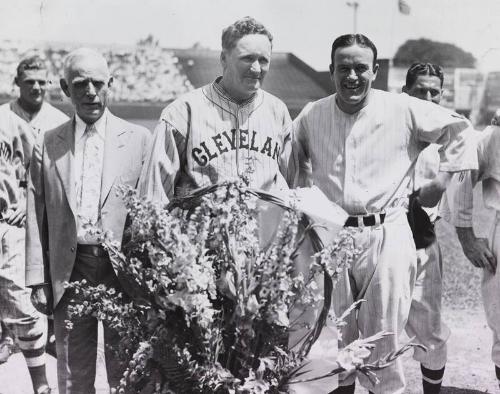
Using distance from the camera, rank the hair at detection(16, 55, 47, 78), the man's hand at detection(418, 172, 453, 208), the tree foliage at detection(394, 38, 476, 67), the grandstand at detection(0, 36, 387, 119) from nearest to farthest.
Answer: the man's hand at detection(418, 172, 453, 208)
the hair at detection(16, 55, 47, 78)
the grandstand at detection(0, 36, 387, 119)
the tree foliage at detection(394, 38, 476, 67)

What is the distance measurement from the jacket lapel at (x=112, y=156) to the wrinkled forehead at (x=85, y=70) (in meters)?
0.28

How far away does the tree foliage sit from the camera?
16.2 meters

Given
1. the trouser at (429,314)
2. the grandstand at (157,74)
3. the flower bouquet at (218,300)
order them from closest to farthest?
the flower bouquet at (218,300) → the trouser at (429,314) → the grandstand at (157,74)

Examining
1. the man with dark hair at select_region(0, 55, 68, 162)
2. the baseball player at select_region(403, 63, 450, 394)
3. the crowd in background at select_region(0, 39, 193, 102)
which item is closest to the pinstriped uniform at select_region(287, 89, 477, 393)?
the baseball player at select_region(403, 63, 450, 394)

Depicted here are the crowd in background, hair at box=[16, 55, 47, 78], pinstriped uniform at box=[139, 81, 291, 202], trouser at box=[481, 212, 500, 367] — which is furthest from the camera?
the crowd in background

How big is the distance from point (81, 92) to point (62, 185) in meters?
0.46

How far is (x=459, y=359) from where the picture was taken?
512cm

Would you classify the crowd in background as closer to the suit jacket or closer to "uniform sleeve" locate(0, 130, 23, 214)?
"uniform sleeve" locate(0, 130, 23, 214)

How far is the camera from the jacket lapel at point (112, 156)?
3211 millimetres

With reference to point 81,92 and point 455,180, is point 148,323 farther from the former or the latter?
point 455,180

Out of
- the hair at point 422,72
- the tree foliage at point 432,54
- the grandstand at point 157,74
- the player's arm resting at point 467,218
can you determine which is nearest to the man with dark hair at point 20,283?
the hair at point 422,72

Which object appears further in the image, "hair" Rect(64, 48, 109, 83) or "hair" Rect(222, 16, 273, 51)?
"hair" Rect(64, 48, 109, 83)

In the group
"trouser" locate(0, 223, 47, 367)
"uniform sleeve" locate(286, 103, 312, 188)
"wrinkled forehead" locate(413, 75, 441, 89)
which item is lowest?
"trouser" locate(0, 223, 47, 367)

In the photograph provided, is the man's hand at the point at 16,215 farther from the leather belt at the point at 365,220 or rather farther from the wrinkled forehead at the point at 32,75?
the leather belt at the point at 365,220
